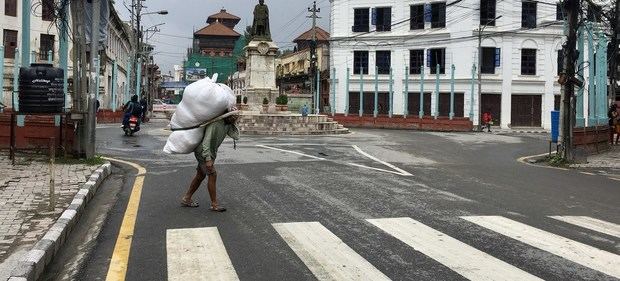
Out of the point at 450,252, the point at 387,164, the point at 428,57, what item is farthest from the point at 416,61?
the point at 450,252

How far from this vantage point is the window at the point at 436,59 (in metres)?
46.3

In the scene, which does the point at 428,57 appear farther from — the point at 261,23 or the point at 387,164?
the point at 387,164

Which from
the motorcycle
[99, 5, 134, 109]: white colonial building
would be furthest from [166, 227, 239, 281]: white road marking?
[99, 5, 134, 109]: white colonial building

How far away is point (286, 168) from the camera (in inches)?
502

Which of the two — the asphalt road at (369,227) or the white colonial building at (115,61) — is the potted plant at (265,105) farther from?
the asphalt road at (369,227)

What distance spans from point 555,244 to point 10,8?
Result: 154ft

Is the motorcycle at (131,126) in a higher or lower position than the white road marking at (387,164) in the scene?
higher

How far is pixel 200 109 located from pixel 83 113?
248 inches

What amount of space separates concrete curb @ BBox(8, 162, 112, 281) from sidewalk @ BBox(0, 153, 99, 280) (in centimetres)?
10

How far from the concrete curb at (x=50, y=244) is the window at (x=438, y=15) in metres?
41.1

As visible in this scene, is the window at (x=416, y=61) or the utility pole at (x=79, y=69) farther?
the window at (x=416, y=61)

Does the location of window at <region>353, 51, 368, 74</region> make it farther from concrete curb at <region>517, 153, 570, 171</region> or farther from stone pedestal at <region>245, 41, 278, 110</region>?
concrete curb at <region>517, 153, 570, 171</region>

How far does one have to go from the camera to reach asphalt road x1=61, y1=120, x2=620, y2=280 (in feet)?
16.8

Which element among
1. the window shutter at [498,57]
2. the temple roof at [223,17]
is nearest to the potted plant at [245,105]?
the window shutter at [498,57]
